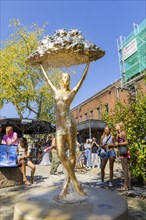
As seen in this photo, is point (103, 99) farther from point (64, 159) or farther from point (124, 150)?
point (64, 159)

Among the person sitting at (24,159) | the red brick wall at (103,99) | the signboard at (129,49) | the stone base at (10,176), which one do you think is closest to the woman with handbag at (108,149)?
the person sitting at (24,159)

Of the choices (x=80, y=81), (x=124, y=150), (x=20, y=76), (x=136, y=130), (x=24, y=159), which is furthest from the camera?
(x=20, y=76)

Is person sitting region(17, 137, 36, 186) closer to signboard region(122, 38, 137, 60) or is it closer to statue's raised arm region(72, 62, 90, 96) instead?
statue's raised arm region(72, 62, 90, 96)

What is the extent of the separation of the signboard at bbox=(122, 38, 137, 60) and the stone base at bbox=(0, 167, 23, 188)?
24178mm

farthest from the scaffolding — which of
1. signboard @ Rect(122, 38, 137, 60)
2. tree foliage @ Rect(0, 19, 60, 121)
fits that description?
tree foliage @ Rect(0, 19, 60, 121)

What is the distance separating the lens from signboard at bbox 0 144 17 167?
330 inches

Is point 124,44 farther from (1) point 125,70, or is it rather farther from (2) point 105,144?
(2) point 105,144

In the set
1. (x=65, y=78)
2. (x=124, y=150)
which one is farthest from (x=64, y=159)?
(x=124, y=150)

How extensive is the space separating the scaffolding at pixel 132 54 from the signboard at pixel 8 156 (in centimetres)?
2083

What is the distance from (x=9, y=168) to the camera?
8.43 m

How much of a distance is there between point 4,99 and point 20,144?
1563 centimetres

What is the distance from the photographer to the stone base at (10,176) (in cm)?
820

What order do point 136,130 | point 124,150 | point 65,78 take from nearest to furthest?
1. point 65,78
2. point 124,150
3. point 136,130

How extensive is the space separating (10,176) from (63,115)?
4331 mm
